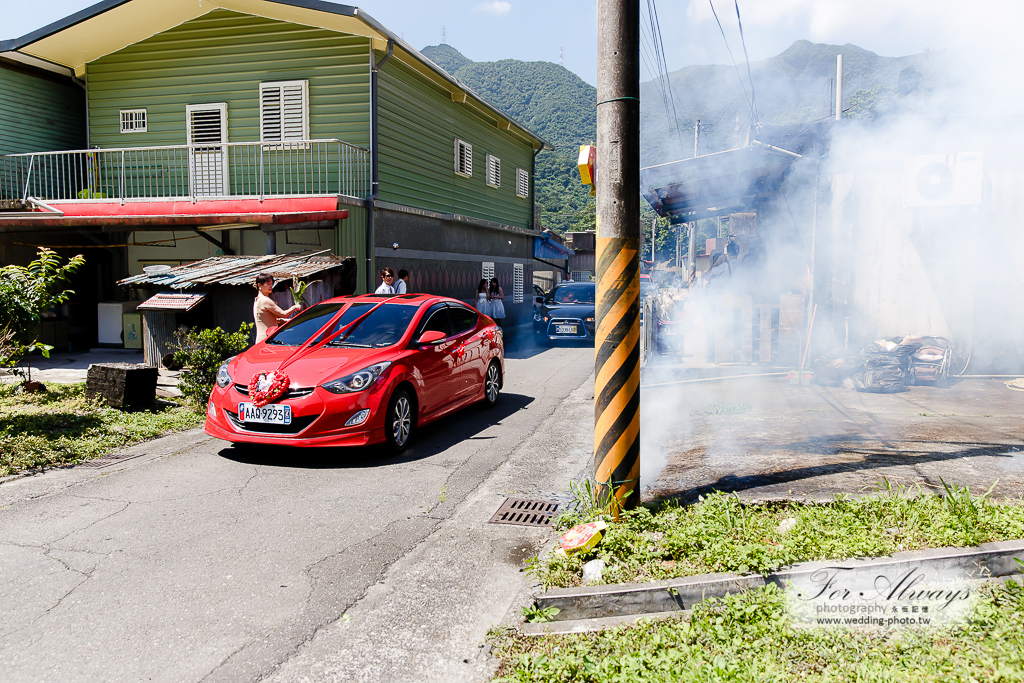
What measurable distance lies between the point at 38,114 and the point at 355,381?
1543cm

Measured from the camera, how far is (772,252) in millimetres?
12734

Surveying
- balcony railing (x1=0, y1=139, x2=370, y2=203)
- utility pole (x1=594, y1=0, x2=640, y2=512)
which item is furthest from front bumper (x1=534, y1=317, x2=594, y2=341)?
utility pole (x1=594, y1=0, x2=640, y2=512)

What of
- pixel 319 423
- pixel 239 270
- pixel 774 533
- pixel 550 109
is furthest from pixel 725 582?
pixel 550 109

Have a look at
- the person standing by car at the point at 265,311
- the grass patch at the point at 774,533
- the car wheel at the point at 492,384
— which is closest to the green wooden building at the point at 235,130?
the person standing by car at the point at 265,311

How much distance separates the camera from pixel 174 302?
10969 millimetres

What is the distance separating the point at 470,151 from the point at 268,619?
1848 centimetres

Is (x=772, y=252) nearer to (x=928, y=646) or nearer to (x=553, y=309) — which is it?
(x=553, y=309)

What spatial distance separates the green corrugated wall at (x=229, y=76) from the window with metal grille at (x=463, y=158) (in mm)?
4845

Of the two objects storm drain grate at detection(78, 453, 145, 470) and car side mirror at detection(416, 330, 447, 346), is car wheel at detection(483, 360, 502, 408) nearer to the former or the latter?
car side mirror at detection(416, 330, 447, 346)

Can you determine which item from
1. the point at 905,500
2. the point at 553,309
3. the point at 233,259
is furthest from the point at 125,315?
the point at 905,500

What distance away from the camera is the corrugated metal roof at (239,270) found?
433 inches

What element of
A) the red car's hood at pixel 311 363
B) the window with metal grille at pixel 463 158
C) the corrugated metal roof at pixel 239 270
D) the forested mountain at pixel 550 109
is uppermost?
the forested mountain at pixel 550 109

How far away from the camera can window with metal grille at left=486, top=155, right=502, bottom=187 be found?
22.2 m

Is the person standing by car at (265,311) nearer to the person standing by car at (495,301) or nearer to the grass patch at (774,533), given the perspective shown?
the grass patch at (774,533)
